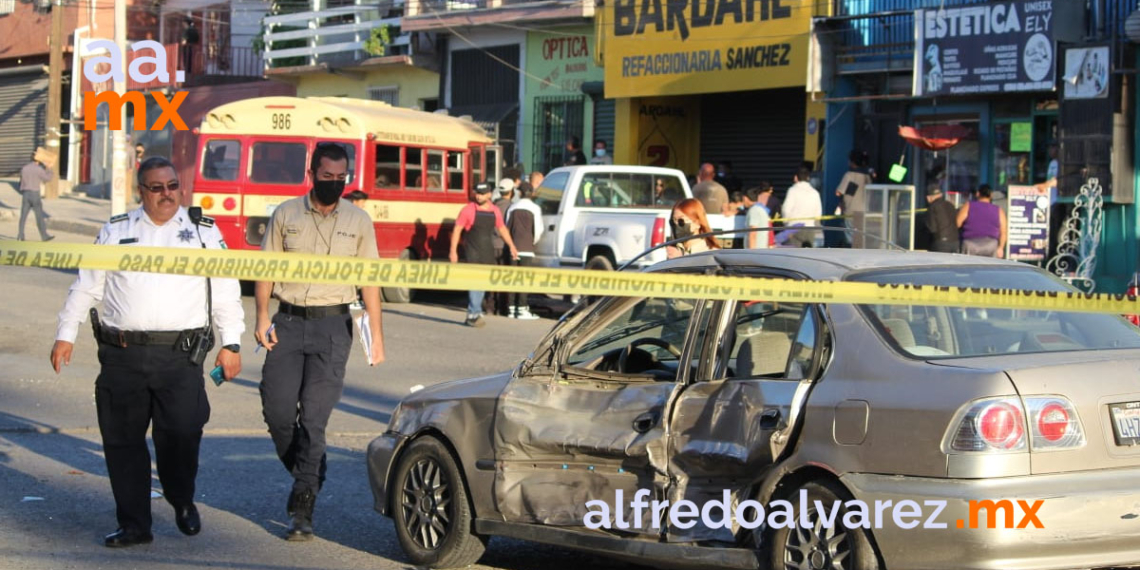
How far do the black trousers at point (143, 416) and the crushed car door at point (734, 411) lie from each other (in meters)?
2.55

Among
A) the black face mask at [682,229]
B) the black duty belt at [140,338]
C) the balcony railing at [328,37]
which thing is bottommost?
the black duty belt at [140,338]

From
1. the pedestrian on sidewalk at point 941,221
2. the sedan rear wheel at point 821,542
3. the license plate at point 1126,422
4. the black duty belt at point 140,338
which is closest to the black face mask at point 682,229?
the black duty belt at point 140,338

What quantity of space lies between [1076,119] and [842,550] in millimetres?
15038

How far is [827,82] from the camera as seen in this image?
872 inches

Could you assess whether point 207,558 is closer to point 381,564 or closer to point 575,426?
point 381,564

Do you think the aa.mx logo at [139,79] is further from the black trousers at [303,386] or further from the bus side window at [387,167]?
the black trousers at [303,386]

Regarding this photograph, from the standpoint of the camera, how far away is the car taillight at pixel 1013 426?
4.84 metres

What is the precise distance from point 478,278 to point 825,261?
66.1 inches

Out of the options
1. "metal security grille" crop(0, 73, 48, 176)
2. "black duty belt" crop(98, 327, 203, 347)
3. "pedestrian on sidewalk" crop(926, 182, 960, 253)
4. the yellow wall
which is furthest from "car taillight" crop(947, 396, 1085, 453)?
"metal security grille" crop(0, 73, 48, 176)

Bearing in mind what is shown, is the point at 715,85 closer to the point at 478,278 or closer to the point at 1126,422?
the point at 1126,422

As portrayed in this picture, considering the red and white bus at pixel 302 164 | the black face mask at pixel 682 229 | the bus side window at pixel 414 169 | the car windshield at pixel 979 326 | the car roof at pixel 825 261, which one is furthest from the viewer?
the bus side window at pixel 414 169

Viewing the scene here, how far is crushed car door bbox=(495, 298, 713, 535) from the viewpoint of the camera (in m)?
5.85

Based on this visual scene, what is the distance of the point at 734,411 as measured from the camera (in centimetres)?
557

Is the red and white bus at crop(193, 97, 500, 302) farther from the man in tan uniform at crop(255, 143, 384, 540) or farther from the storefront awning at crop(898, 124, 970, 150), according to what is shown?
the man in tan uniform at crop(255, 143, 384, 540)
